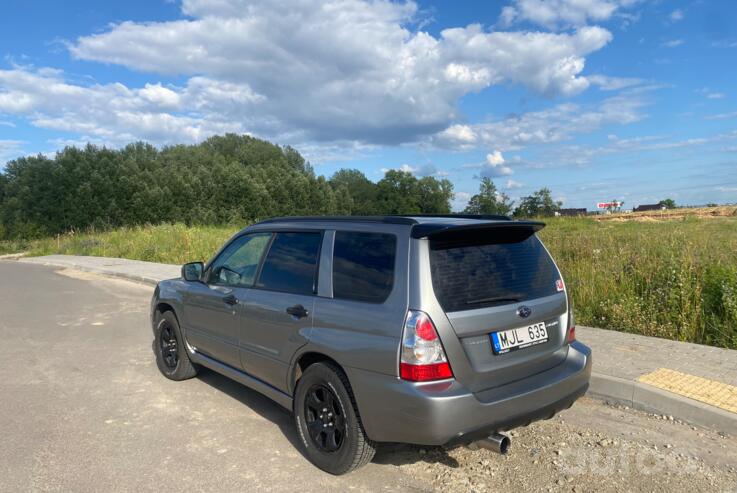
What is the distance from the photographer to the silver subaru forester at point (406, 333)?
2.95 meters

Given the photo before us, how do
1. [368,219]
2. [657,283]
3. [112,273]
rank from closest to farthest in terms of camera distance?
1. [368,219]
2. [657,283]
3. [112,273]

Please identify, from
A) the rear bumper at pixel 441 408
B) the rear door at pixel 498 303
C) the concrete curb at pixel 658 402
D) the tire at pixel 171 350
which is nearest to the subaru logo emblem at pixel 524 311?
the rear door at pixel 498 303

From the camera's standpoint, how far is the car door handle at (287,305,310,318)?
3.56m

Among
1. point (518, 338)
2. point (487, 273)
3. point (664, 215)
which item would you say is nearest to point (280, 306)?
point (487, 273)

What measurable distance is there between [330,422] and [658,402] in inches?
114

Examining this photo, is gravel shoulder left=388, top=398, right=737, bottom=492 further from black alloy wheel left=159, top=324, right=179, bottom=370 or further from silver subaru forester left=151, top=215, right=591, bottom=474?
black alloy wheel left=159, top=324, right=179, bottom=370

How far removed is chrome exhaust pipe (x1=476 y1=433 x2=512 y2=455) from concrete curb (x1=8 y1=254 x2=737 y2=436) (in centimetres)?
214

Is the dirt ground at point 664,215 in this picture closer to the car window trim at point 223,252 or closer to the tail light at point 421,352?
the car window trim at point 223,252

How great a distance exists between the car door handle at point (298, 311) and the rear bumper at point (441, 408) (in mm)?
572

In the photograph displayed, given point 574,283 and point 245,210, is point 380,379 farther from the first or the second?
point 245,210

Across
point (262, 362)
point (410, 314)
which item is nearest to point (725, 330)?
point (410, 314)

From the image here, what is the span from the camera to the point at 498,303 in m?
3.24

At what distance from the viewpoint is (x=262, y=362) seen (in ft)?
13.1

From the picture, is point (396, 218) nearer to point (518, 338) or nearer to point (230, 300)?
point (518, 338)
